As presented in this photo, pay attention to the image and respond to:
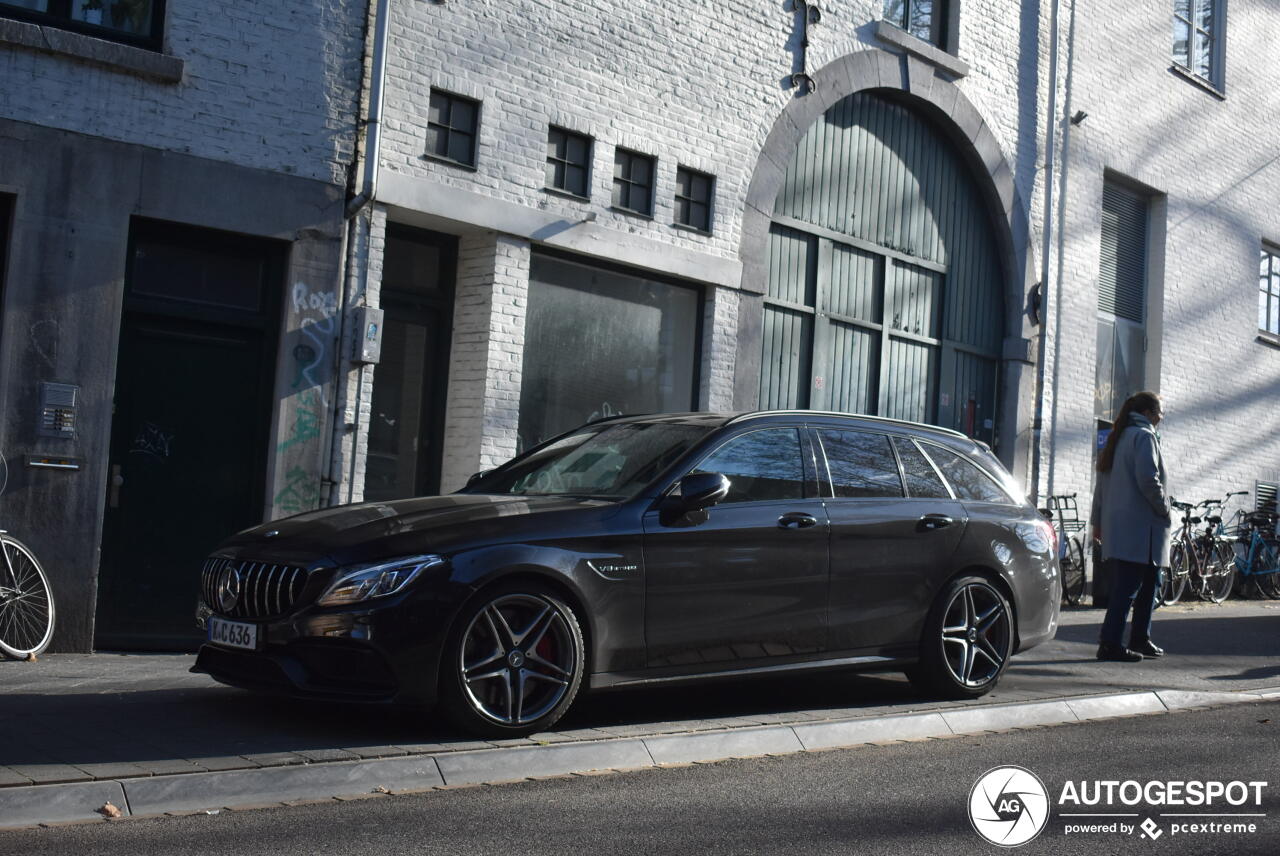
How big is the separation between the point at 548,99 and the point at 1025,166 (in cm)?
762

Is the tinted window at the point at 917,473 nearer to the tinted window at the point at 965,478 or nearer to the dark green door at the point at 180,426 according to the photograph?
the tinted window at the point at 965,478

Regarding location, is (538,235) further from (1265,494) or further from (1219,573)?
(1265,494)

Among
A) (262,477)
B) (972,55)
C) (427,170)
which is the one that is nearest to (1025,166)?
(972,55)

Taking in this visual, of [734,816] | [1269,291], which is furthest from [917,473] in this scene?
[1269,291]

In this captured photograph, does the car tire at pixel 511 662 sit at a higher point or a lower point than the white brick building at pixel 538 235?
lower

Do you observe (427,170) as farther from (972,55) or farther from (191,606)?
(972,55)

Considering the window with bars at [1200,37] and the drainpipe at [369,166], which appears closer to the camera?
the drainpipe at [369,166]

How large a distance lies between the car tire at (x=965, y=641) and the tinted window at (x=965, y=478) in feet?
1.79

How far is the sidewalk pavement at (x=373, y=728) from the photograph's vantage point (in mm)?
5246

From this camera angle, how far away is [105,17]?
1008 cm

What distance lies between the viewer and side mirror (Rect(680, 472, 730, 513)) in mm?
6730

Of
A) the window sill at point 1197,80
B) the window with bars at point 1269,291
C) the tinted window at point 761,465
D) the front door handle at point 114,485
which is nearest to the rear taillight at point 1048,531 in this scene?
the tinted window at point 761,465

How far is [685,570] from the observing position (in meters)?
6.86

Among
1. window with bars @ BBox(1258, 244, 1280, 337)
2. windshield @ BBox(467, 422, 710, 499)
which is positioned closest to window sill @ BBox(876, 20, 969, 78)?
window with bars @ BBox(1258, 244, 1280, 337)
